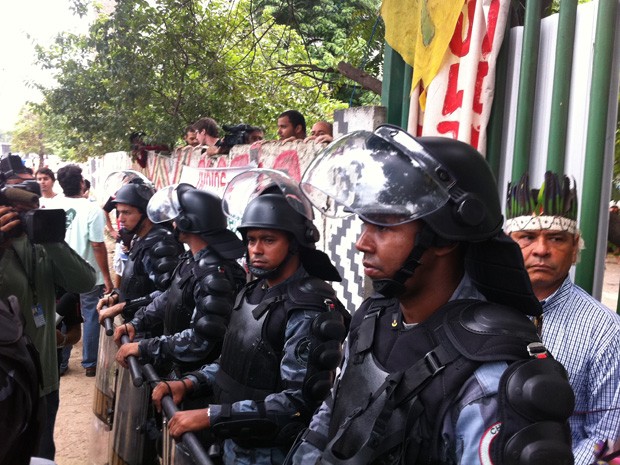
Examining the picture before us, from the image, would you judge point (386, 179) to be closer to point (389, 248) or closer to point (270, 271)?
point (389, 248)

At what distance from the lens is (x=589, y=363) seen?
7.48 feet

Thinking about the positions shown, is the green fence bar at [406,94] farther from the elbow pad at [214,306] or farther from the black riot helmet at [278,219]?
the elbow pad at [214,306]

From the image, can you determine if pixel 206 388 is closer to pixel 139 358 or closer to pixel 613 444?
pixel 139 358

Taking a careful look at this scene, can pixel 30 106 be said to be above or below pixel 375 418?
above

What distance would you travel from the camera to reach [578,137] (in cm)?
311

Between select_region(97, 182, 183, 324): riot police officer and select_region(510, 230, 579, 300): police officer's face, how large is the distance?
293cm

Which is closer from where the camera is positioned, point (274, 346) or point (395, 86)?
point (274, 346)

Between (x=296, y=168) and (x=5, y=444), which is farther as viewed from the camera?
(x=296, y=168)

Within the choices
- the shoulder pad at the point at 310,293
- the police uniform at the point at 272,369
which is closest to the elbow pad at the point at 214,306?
the police uniform at the point at 272,369

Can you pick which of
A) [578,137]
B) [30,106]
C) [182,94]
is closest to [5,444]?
[578,137]

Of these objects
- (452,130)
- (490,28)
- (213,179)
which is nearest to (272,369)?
(452,130)

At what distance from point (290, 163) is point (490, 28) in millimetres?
2444

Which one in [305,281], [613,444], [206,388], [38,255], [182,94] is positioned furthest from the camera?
[182,94]

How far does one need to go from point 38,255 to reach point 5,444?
6.32 feet
